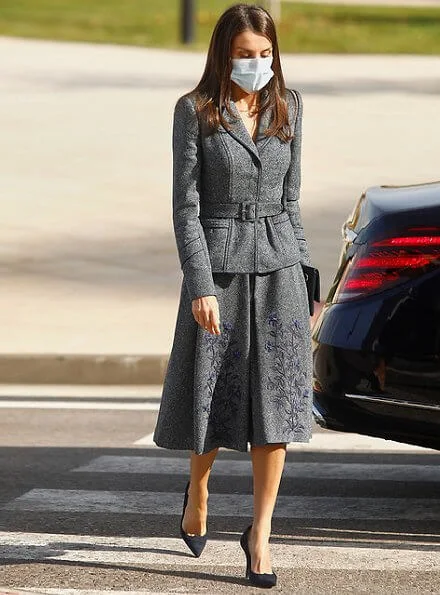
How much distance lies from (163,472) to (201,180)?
2.05m

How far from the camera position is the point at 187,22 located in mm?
38094

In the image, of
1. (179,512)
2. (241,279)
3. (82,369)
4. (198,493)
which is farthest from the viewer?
(82,369)

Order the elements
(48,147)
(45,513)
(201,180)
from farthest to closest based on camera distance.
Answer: (48,147), (45,513), (201,180)

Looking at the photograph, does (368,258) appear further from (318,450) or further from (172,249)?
(172,249)

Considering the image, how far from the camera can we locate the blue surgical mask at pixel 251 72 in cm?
479

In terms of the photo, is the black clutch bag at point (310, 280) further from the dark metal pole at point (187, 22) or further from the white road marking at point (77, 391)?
the dark metal pole at point (187, 22)

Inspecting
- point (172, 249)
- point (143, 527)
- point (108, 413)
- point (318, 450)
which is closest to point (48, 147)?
point (172, 249)

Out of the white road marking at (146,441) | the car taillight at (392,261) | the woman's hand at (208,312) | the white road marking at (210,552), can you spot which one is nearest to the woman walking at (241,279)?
the woman's hand at (208,312)

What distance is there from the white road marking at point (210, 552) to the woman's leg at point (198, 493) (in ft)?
0.40

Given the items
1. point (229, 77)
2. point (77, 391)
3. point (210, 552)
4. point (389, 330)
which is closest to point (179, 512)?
point (210, 552)

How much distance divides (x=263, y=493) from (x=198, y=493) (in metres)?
0.27

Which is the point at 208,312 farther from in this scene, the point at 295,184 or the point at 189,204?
the point at 295,184

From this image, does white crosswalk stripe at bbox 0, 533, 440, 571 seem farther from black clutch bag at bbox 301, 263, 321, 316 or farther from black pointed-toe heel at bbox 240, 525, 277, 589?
black clutch bag at bbox 301, 263, 321, 316

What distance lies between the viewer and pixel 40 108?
23422mm
